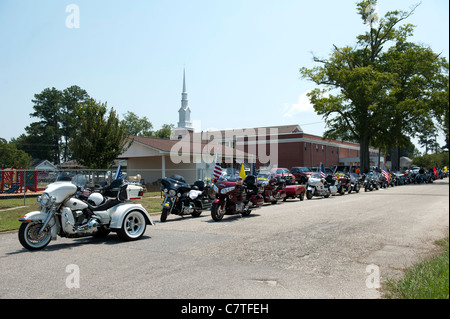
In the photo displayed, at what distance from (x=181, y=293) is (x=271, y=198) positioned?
43.7ft

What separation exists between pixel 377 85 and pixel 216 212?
3480cm

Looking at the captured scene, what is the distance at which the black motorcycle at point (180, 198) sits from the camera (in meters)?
12.6

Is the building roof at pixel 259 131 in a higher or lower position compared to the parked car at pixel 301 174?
higher

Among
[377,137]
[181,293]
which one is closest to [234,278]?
[181,293]

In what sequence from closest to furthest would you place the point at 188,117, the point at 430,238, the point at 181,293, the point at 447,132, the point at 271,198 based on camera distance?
the point at 447,132, the point at 181,293, the point at 430,238, the point at 271,198, the point at 188,117

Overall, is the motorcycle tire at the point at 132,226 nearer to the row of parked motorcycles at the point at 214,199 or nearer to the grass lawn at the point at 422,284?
the row of parked motorcycles at the point at 214,199

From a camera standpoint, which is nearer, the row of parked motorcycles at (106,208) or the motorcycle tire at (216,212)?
the row of parked motorcycles at (106,208)

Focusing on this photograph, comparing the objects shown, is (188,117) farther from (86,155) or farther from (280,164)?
(86,155)

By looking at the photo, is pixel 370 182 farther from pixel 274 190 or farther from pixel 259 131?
pixel 259 131

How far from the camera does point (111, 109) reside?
24922mm

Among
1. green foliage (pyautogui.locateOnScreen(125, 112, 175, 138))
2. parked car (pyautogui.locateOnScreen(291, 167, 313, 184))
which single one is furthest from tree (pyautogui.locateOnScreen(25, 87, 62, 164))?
parked car (pyautogui.locateOnScreen(291, 167, 313, 184))

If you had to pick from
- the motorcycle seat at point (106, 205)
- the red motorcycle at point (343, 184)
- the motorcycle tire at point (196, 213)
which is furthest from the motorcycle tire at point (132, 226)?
the red motorcycle at point (343, 184)

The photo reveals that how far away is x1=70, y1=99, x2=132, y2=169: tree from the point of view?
2380 centimetres
